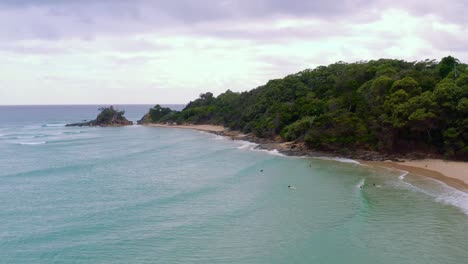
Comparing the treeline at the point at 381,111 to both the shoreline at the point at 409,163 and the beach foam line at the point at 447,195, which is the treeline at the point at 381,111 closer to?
the shoreline at the point at 409,163

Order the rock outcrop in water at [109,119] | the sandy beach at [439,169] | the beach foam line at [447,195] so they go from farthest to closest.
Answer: the rock outcrop in water at [109,119]
the sandy beach at [439,169]
the beach foam line at [447,195]

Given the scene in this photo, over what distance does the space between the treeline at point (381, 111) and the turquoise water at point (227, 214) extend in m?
5.54

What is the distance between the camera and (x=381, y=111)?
151ft

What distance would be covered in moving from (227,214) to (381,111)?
88.5 feet

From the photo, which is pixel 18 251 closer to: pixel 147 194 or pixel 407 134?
pixel 147 194

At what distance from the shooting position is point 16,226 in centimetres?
2411


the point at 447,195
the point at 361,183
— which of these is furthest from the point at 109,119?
the point at 447,195

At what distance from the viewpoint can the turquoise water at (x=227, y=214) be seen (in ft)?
65.6

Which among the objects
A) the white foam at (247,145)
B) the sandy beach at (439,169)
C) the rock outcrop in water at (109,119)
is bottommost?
the sandy beach at (439,169)

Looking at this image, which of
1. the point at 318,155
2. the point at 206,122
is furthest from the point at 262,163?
the point at 206,122

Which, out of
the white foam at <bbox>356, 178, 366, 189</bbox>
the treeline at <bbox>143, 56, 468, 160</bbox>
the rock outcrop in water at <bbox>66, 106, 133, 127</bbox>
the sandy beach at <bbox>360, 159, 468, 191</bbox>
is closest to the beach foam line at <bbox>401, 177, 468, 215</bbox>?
the sandy beach at <bbox>360, 159, 468, 191</bbox>

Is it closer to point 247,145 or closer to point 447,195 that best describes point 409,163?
point 447,195

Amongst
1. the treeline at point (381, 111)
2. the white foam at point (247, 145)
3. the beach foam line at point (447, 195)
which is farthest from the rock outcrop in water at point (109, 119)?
the beach foam line at point (447, 195)

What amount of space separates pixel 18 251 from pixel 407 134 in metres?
37.4
